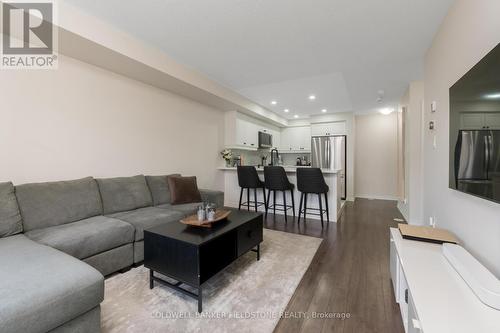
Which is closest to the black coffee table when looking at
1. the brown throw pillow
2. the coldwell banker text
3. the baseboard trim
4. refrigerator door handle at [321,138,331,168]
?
the brown throw pillow

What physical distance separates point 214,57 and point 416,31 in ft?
7.79

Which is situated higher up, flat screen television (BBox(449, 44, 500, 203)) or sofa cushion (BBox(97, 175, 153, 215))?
flat screen television (BBox(449, 44, 500, 203))

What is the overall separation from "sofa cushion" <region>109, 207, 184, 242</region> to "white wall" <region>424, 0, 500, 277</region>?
2.59 m

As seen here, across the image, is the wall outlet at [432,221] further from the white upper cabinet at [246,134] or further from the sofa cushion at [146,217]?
the white upper cabinet at [246,134]

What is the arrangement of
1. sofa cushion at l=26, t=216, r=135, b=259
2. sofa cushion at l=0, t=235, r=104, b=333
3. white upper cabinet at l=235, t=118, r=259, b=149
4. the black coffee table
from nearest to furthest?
sofa cushion at l=0, t=235, r=104, b=333 → the black coffee table → sofa cushion at l=26, t=216, r=135, b=259 → white upper cabinet at l=235, t=118, r=259, b=149

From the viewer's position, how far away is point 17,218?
191cm

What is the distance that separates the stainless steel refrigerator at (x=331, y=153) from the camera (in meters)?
6.14

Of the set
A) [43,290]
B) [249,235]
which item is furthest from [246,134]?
[43,290]

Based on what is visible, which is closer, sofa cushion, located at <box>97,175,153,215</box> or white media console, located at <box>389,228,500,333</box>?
white media console, located at <box>389,228,500,333</box>

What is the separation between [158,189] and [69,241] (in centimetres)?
146

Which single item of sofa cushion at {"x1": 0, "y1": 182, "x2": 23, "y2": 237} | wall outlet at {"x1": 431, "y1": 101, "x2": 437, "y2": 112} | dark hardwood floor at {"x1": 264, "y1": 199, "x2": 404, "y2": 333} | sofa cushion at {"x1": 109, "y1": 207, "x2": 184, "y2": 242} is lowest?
dark hardwood floor at {"x1": 264, "y1": 199, "x2": 404, "y2": 333}

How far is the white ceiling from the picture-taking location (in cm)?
203

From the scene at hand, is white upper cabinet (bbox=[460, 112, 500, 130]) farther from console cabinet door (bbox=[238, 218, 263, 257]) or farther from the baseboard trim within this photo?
the baseboard trim

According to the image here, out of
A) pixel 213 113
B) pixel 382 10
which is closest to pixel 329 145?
pixel 213 113
